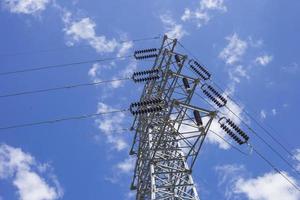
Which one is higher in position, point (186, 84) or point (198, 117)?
point (186, 84)

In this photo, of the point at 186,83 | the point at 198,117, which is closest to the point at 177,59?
the point at 186,83

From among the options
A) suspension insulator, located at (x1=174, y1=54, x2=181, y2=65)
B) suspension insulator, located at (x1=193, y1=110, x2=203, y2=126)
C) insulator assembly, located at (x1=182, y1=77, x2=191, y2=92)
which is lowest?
suspension insulator, located at (x1=193, y1=110, x2=203, y2=126)

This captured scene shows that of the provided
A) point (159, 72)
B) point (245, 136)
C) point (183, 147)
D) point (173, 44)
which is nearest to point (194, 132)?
point (183, 147)

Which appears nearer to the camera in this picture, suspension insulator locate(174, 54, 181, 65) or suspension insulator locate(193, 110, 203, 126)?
suspension insulator locate(193, 110, 203, 126)

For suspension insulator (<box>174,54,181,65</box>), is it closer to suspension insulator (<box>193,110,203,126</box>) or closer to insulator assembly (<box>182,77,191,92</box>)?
insulator assembly (<box>182,77,191,92</box>)

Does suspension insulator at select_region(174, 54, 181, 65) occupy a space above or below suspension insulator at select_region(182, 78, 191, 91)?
above

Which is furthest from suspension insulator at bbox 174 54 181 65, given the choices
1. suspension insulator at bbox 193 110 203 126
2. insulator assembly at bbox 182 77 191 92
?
suspension insulator at bbox 193 110 203 126

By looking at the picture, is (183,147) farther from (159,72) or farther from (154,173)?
(159,72)

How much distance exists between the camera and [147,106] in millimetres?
24234

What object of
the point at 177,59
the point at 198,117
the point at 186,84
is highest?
the point at 177,59

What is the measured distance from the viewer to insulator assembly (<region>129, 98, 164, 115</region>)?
2375cm

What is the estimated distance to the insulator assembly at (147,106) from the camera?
2375 cm

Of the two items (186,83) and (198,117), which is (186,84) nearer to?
(186,83)

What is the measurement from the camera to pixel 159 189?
22.1 meters
